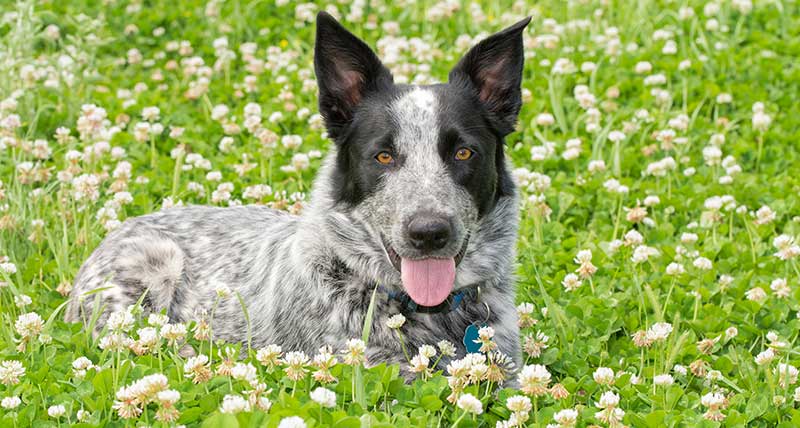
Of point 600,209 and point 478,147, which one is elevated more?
point 478,147

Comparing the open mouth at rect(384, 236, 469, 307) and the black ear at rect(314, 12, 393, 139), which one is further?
the black ear at rect(314, 12, 393, 139)

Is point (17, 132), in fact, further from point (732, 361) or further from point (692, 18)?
point (692, 18)

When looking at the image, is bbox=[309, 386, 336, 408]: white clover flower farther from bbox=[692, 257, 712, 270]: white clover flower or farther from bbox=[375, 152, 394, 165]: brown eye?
bbox=[692, 257, 712, 270]: white clover flower

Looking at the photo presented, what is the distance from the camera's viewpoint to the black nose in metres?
5.12

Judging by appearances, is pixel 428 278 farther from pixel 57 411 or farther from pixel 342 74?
pixel 57 411

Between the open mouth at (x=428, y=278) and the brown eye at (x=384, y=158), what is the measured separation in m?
0.49

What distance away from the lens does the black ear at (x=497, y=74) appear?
5.79 m

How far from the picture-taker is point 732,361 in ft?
19.3

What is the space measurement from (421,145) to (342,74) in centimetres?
63

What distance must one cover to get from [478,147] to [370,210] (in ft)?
2.11

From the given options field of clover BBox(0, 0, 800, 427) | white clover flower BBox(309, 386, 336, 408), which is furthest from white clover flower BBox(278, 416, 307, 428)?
white clover flower BBox(309, 386, 336, 408)

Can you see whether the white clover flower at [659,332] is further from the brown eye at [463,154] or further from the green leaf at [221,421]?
the green leaf at [221,421]

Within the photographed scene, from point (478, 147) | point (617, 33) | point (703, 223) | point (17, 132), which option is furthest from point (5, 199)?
point (617, 33)

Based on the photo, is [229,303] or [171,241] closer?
[229,303]
